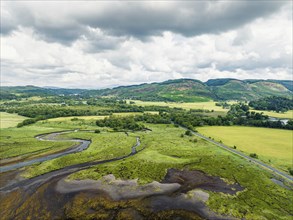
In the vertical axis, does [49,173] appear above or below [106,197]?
below

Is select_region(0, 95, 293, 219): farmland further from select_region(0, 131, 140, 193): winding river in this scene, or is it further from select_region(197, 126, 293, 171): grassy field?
select_region(0, 131, 140, 193): winding river

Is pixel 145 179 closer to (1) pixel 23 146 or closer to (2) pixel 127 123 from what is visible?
(1) pixel 23 146

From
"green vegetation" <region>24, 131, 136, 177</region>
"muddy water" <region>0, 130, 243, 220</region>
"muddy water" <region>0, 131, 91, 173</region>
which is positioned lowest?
"muddy water" <region>0, 131, 91, 173</region>

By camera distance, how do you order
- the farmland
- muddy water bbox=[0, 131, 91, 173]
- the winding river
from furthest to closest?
muddy water bbox=[0, 131, 91, 173] → the winding river → the farmland

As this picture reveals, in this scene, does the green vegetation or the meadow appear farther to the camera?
the green vegetation

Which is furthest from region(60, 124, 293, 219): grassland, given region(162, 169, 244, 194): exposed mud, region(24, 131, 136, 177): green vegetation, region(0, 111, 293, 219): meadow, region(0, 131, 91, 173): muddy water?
region(0, 131, 91, 173): muddy water

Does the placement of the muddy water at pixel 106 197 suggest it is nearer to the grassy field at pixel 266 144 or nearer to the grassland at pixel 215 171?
the grassland at pixel 215 171

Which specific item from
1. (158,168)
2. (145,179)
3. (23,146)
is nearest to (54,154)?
(23,146)

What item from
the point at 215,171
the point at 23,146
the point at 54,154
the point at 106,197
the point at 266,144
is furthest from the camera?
the point at 266,144

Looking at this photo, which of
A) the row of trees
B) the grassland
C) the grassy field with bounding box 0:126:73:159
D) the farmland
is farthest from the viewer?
the row of trees

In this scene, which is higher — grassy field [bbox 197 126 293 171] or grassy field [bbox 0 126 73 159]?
grassy field [bbox 197 126 293 171]

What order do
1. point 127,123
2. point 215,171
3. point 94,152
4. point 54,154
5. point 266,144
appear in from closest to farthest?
point 215,171 < point 54,154 < point 94,152 < point 266,144 < point 127,123

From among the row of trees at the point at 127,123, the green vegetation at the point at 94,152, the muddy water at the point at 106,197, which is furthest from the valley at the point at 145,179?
the row of trees at the point at 127,123
